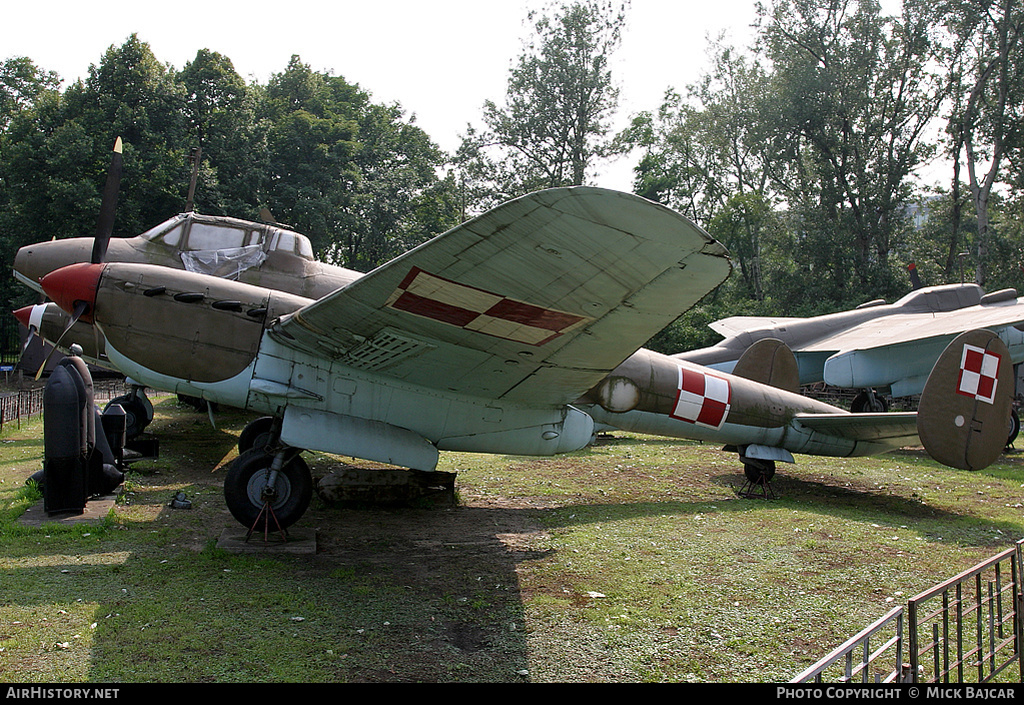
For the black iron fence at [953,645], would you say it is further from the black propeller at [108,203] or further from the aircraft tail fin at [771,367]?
the black propeller at [108,203]

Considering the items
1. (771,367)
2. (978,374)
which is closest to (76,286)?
(771,367)

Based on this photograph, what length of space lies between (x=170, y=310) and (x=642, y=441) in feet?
37.7

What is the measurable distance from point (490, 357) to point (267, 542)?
282 cm

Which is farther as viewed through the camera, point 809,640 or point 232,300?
point 232,300

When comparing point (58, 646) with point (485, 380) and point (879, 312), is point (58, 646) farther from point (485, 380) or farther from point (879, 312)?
point (879, 312)

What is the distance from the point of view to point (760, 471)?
9500mm

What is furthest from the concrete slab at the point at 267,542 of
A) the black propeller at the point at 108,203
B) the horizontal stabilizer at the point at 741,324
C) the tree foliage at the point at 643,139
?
the tree foliage at the point at 643,139

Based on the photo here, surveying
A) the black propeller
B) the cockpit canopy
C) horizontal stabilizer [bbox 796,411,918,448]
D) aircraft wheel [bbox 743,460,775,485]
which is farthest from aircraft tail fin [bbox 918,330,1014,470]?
the black propeller

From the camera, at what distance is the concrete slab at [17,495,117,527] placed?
6438mm

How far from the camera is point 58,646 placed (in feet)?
13.0

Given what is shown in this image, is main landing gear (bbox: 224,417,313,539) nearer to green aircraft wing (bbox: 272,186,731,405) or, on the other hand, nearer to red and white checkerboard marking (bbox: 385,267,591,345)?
green aircraft wing (bbox: 272,186,731,405)

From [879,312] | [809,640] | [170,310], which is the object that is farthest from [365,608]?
[879,312]

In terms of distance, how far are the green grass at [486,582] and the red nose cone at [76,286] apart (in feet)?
7.12

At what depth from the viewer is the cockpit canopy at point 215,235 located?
33.9 feet
